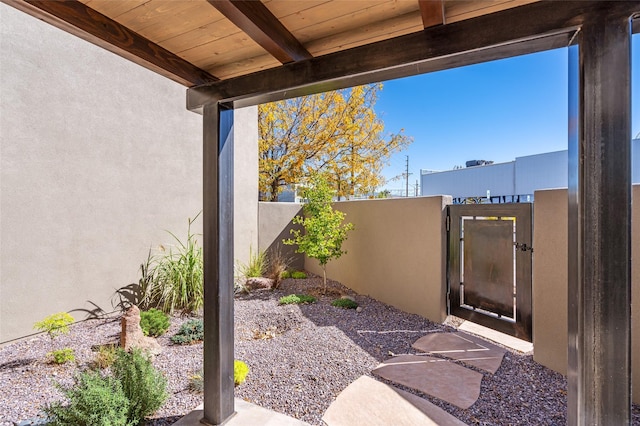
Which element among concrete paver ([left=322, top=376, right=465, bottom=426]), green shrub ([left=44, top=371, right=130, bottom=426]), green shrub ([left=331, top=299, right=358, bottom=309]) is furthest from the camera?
green shrub ([left=331, top=299, right=358, bottom=309])

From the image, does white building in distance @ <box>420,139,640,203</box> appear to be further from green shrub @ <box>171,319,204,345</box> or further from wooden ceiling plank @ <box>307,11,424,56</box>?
wooden ceiling plank @ <box>307,11,424,56</box>

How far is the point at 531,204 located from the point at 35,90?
6.43 metres

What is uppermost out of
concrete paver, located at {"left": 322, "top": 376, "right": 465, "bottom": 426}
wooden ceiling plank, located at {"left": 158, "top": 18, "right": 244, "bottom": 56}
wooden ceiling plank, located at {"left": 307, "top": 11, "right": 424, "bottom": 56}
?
wooden ceiling plank, located at {"left": 158, "top": 18, "right": 244, "bottom": 56}

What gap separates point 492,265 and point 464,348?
1.18 metres

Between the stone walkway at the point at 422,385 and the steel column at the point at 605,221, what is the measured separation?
4.75 feet

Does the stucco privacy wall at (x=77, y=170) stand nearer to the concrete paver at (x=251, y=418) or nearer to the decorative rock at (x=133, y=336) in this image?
the decorative rock at (x=133, y=336)

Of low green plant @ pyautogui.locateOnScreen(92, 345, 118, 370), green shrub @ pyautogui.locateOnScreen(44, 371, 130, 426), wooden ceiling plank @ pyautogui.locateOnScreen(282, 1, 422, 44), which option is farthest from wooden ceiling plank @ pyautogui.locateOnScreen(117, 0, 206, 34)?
low green plant @ pyautogui.locateOnScreen(92, 345, 118, 370)

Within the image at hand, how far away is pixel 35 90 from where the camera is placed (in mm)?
4039

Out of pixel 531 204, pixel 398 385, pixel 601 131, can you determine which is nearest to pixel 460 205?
pixel 531 204

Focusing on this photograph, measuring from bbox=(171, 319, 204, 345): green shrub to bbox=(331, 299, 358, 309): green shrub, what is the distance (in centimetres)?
217

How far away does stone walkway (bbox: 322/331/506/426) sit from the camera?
2.44m

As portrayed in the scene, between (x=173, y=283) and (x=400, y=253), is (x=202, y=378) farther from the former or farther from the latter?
(x=400, y=253)

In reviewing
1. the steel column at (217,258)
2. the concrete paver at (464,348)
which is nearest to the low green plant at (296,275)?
the concrete paver at (464,348)

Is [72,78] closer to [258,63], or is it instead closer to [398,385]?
[258,63]
